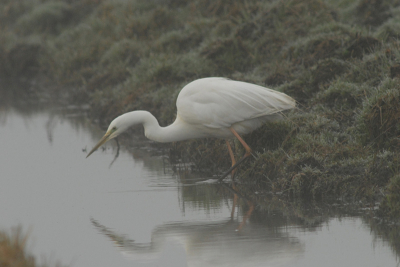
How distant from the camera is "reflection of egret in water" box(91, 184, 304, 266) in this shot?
18.3ft

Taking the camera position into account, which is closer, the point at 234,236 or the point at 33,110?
the point at 234,236

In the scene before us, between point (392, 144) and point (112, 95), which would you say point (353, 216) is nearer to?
point (392, 144)

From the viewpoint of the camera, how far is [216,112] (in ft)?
27.1

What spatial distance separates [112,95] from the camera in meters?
15.0

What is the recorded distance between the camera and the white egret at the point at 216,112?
27.1ft

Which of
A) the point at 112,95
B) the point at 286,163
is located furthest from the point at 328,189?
the point at 112,95

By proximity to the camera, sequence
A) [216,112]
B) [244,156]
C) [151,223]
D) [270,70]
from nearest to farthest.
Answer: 1. [151,223]
2. [216,112]
3. [244,156]
4. [270,70]

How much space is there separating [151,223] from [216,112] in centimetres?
200

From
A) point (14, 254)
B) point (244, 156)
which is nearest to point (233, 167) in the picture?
point (244, 156)

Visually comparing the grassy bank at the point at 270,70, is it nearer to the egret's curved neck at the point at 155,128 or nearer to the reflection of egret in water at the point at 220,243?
the egret's curved neck at the point at 155,128

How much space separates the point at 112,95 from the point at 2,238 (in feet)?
33.7

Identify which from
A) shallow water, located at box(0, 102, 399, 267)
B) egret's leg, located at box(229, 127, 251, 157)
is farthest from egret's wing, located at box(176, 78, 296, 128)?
shallow water, located at box(0, 102, 399, 267)

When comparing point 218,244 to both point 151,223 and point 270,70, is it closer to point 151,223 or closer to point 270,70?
point 151,223

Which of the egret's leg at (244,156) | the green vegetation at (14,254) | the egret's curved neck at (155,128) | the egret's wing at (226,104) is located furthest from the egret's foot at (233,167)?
the green vegetation at (14,254)
